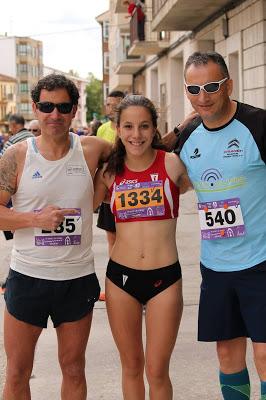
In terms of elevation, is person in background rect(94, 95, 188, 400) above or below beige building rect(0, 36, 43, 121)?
below

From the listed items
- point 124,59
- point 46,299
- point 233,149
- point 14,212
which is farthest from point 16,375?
point 124,59

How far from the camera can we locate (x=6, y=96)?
117 metres

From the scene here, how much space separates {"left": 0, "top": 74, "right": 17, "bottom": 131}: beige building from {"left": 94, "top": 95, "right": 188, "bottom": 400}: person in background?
10831 centimetres

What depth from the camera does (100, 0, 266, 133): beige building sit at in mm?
12828

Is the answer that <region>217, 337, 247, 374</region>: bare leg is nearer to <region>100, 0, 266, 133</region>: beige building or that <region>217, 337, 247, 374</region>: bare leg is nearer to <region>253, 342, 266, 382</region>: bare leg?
<region>253, 342, 266, 382</region>: bare leg

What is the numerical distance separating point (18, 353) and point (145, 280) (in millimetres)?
744

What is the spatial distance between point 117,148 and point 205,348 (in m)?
2.28

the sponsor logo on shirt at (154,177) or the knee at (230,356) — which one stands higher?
the sponsor logo on shirt at (154,177)

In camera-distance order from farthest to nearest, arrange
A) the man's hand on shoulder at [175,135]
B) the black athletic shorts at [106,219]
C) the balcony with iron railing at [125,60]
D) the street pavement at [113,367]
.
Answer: the balcony with iron railing at [125,60], the black athletic shorts at [106,219], the street pavement at [113,367], the man's hand on shoulder at [175,135]

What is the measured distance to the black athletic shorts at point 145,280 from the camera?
388 cm

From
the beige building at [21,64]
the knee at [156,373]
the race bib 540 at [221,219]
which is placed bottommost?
the knee at [156,373]

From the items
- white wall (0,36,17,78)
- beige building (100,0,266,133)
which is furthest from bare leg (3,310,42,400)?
white wall (0,36,17,78)

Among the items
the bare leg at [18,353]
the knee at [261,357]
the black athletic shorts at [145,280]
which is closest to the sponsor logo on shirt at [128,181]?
the black athletic shorts at [145,280]

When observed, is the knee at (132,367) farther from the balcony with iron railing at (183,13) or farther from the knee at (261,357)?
the balcony with iron railing at (183,13)
